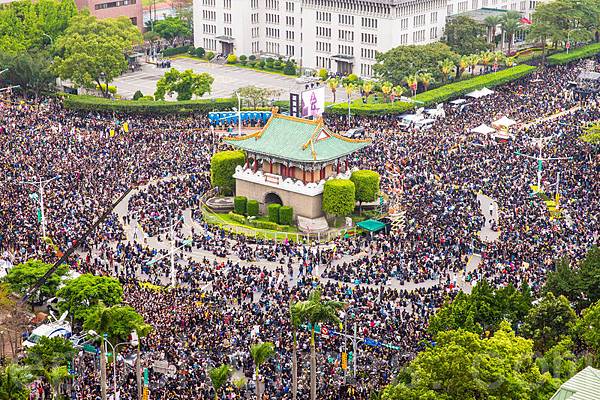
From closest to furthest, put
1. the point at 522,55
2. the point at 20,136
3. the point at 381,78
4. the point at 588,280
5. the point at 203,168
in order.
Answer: the point at 588,280, the point at 203,168, the point at 20,136, the point at 381,78, the point at 522,55

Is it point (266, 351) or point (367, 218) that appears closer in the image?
point (266, 351)

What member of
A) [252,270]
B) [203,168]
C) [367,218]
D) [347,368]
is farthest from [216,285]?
[203,168]

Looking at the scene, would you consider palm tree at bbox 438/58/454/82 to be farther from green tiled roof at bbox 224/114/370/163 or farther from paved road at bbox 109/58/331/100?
green tiled roof at bbox 224/114/370/163

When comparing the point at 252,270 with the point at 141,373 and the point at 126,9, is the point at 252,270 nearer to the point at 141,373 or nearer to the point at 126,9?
the point at 141,373

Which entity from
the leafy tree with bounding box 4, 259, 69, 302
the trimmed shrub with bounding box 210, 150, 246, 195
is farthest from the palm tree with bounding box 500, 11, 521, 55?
the leafy tree with bounding box 4, 259, 69, 302

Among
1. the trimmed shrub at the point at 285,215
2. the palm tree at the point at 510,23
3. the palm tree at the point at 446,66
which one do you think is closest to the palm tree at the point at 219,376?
the trimmed shrub at the point at 285,215

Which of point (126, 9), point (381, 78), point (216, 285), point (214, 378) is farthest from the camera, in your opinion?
point (126, 9)
